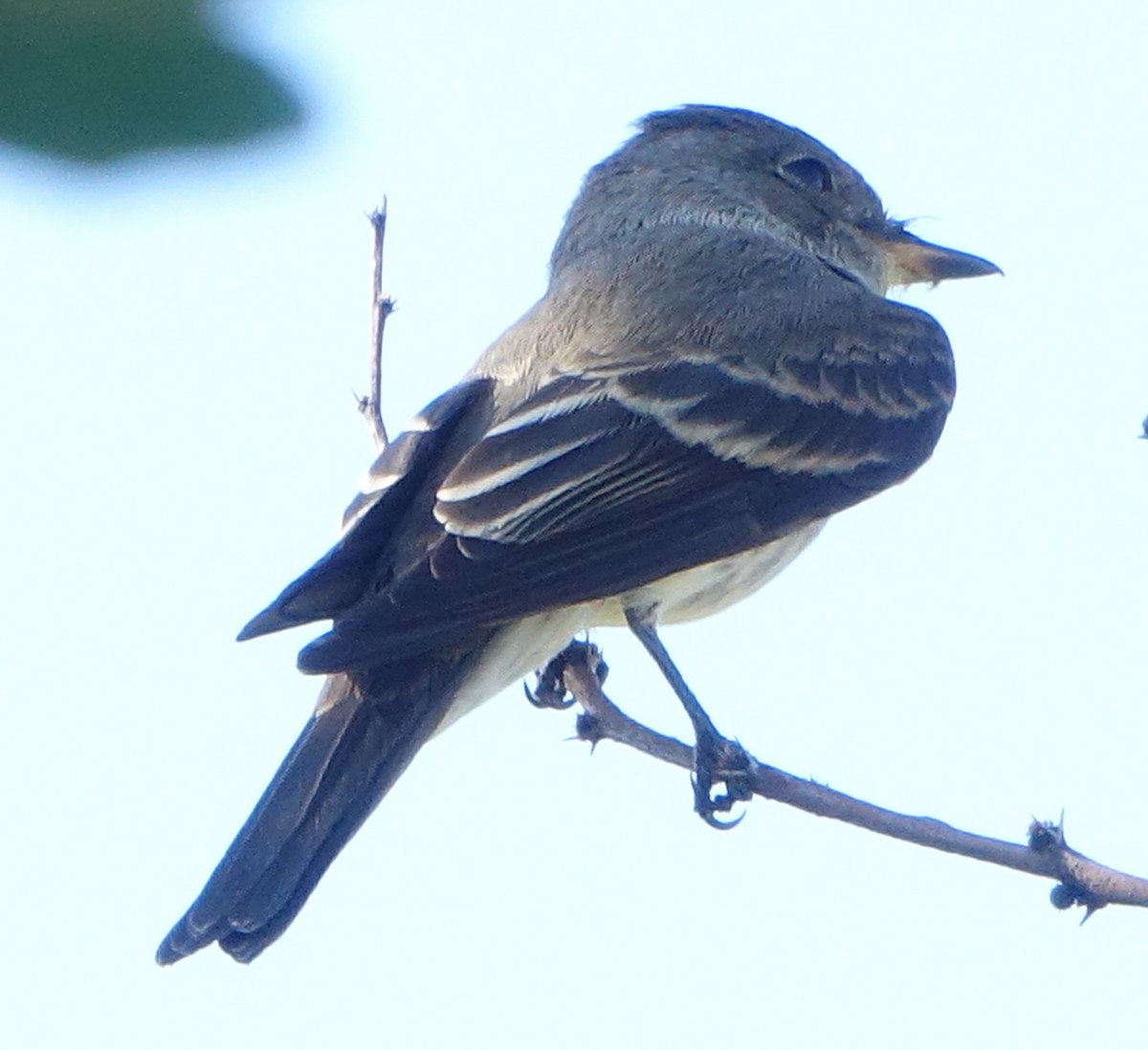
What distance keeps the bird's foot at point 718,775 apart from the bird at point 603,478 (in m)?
0.01

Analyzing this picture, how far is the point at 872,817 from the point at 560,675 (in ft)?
6.93

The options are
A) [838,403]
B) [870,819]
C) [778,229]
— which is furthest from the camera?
Answer: [778,229]

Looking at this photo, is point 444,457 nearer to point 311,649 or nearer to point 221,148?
point 311,649

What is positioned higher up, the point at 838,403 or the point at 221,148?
the point at 221,148

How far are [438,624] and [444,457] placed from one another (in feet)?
2.57

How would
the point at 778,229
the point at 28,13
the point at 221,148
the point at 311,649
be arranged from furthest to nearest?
the point at 778,229 < the point at 311,649 < the point at 221,148 < the point at 28,13

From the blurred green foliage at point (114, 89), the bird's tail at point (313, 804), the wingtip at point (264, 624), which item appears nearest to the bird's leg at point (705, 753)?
the bird's tail at point (313, 804)

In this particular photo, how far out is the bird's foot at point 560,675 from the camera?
17.7 feet

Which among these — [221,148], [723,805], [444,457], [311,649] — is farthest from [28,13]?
[723,805]

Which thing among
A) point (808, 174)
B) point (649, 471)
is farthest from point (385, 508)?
point (808, 174)

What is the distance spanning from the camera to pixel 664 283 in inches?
223

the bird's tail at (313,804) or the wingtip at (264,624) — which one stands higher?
the wingtip at (264,624)

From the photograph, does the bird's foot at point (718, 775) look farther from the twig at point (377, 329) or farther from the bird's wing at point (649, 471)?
the twig at point (377, 329)

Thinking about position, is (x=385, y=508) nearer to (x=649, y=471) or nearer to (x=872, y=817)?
(x=649, y=471)
